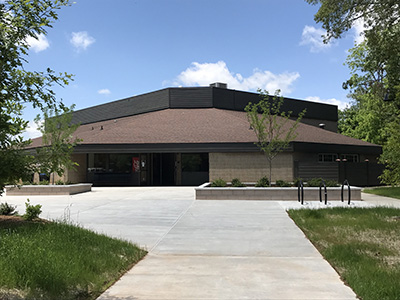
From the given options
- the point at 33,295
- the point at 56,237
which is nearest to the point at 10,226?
the point at 56,237

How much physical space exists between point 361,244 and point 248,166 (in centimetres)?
2048

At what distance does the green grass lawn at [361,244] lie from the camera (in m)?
5.15

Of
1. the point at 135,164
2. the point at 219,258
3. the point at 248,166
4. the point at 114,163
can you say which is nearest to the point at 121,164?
the point at 114,163

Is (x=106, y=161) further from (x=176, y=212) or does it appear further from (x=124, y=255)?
(x=124, y=255)

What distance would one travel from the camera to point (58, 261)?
552cm

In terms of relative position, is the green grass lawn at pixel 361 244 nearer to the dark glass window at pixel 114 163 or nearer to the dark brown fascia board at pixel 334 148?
the dark brown fascia board at pixel 334 148

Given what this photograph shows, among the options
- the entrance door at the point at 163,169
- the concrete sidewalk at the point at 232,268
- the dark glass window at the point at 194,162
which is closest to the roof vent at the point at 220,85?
the entrance door at the point at 163,169

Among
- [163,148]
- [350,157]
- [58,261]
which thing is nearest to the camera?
[58,261]

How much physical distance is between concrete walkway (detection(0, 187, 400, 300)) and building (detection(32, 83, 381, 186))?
15330 millimetres

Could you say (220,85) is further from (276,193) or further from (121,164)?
(276,193)

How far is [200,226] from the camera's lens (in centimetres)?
1048

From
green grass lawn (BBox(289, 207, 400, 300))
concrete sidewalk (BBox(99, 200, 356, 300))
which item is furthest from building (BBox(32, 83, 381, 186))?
concrete sidewalk (BBox(99, 200, 356, 300))

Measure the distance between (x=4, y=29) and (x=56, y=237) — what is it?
12.8ft

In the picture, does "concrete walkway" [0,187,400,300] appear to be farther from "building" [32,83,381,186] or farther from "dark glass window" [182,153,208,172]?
"dark glass window" [182,153,208,172]
